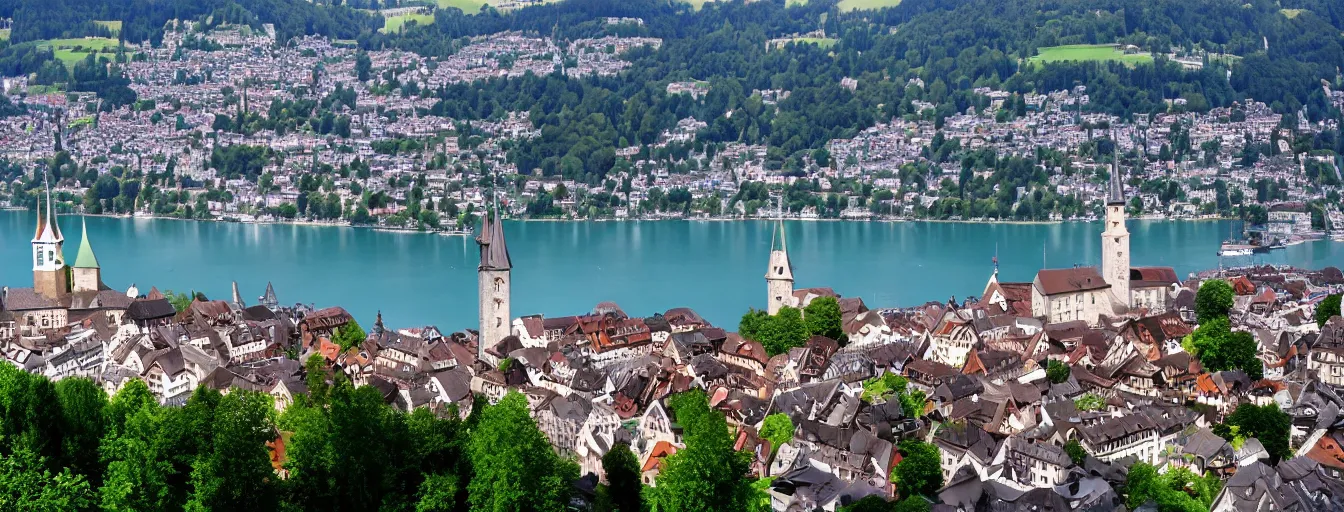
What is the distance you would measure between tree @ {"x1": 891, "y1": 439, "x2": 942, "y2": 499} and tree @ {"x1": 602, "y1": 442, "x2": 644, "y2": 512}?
7.29 ft

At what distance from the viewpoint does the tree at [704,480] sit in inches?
409

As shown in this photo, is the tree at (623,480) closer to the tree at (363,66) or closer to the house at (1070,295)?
the house at (1070,295)

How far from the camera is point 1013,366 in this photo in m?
17.6

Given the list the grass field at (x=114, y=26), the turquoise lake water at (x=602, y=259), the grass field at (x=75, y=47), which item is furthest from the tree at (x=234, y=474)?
the grass field at (x=114, y=26)

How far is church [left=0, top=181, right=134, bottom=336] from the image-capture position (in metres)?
22.8

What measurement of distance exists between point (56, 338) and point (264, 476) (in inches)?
452

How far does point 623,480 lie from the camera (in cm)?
1266

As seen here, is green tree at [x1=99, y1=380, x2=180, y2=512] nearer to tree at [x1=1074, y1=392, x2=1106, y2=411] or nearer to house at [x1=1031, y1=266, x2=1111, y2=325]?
tree at [x1=1074, y1=392, x2=1106, y2=411]

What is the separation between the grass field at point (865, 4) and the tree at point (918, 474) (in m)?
97.5

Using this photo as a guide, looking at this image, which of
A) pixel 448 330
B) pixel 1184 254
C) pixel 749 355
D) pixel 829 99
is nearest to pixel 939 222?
pixel 1184 254

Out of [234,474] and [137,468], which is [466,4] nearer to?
[234,474]

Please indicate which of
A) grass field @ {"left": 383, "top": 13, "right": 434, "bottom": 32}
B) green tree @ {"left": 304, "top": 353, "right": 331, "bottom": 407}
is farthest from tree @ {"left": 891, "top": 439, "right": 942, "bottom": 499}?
grass field @ {"left": 383, "top": 13, "right": 434, "bottom": 32}

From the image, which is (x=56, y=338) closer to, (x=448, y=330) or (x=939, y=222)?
(x=448, y=330)

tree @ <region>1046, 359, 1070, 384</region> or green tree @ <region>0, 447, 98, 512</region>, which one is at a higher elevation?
green tree @ <region>0, 447, 98, 512</region>
